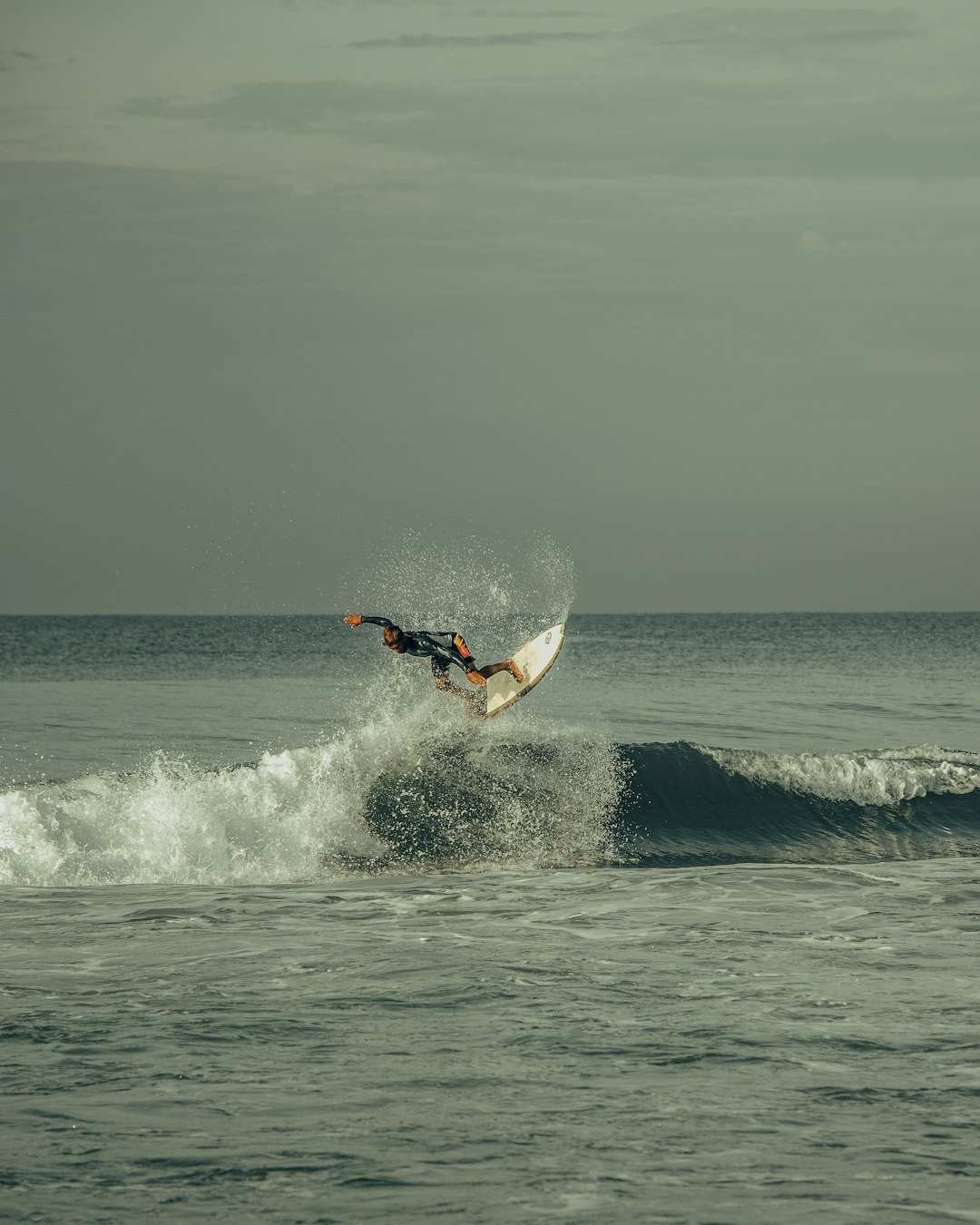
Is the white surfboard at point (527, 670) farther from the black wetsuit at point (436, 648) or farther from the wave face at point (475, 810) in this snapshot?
the black wetsuit at point (436, 648)

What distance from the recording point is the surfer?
1622 cm

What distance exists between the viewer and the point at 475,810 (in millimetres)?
18250

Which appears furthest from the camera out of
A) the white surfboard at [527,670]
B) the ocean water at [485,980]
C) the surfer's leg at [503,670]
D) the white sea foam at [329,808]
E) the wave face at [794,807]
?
the white surfboard at [527,670]

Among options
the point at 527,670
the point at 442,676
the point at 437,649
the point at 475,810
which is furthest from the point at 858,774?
the point at 437,649

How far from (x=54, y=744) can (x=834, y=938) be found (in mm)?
19256

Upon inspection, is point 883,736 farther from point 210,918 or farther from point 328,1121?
point 328,1121

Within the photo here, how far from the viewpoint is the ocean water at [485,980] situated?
5.89 meters

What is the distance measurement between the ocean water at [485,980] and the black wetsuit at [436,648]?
212 cm

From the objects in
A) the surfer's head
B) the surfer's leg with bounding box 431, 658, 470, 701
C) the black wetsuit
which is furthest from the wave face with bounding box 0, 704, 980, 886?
the surfer's head

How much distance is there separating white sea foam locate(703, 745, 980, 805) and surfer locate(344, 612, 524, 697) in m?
5.65

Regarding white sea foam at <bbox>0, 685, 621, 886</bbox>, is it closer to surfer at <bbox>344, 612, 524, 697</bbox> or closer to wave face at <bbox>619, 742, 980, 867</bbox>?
wave face at <bbox>619, 742, 980, 867</bbox>

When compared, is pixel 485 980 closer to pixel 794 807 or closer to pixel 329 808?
pixel 329 808

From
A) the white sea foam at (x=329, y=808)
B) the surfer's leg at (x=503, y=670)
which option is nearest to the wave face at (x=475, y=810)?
the white sea foam at (x=329, y=808)

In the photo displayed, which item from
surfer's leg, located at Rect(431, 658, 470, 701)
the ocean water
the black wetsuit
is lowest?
the ocean water
